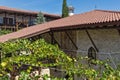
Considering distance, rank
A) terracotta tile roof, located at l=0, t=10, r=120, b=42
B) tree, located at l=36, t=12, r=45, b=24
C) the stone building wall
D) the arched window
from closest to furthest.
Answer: terracotta tile roof, located at l=0, t=10, r=120, b=42 < the stone building wall < the arched window < tree, located at l=36, t=12, r=45, b=24

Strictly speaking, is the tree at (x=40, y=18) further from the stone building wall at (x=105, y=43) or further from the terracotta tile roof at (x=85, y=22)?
the stone building wall at (x=105, y=43)

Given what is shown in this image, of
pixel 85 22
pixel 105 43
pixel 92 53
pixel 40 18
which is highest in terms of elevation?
pixel 40 18

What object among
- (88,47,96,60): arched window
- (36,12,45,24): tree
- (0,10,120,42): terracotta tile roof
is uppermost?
(36,12,45,24): tree

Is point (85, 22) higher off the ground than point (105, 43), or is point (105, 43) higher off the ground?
point (85, 22)

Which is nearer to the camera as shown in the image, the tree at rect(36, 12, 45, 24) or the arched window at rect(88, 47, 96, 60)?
the arched window at rect(88, 47, 96, 60)

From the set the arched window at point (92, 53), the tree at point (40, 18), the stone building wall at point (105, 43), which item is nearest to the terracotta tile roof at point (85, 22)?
the stone building wall at point (105, 43)

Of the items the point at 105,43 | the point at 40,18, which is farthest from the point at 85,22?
the point at 40,18

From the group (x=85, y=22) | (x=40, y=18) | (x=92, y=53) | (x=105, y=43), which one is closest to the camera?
(x=105, y=43)

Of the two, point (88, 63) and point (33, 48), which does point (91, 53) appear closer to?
point (88, 63)

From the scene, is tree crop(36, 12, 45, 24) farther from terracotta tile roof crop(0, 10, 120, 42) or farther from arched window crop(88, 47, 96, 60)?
arched window crop(88, 47, 96, 60)

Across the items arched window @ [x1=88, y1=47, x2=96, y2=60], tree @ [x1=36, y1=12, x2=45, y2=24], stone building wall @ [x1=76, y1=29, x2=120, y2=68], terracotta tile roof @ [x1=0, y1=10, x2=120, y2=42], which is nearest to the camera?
terracotta tile roof @ [x1=0, y1=10, x2=120, y2=42]

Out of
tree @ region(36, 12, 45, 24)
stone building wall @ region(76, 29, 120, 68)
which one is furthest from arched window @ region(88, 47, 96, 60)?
tree @ region(36, 12, 45, 24)

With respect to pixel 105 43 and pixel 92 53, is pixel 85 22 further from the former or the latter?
pixel 92 53

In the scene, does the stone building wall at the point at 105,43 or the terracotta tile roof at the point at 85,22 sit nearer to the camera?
the terracotta tile roof at the point at 85,22
